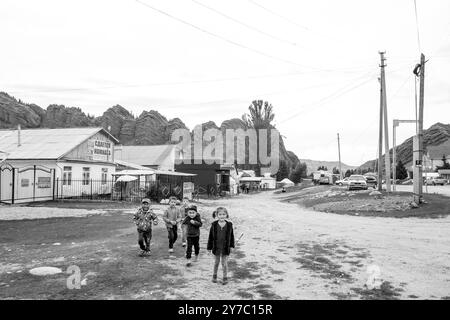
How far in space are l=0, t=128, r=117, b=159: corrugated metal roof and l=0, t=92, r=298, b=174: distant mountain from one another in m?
43.9

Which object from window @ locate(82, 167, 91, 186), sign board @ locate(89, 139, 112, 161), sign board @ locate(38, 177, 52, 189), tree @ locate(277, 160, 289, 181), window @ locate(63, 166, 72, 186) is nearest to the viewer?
sign board @ locate(38, 177, 52, 189)

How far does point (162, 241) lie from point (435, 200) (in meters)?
17.5

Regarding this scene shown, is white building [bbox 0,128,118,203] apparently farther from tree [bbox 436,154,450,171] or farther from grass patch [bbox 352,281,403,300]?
tree [bbox 436,154,450,171]

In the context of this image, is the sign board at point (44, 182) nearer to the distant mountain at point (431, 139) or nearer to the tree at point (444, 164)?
the tree at point (444, 164)

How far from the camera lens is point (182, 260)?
9555mm

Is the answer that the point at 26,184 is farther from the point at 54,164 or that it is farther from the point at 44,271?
the point at 44,271

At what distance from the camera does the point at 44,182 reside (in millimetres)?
28281

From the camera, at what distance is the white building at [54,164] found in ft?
87.1

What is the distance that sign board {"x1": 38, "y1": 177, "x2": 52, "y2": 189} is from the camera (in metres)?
28.0

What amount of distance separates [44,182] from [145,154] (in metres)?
24.5

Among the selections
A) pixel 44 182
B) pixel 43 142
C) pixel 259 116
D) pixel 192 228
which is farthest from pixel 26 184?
pixel 259 116

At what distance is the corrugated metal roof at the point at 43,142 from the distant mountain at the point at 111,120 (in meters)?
43.9

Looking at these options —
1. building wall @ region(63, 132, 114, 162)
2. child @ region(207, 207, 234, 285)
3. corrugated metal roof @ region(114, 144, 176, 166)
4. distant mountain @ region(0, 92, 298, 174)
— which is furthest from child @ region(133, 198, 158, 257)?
distant mountain @ region(0, 92, 298, 174)
